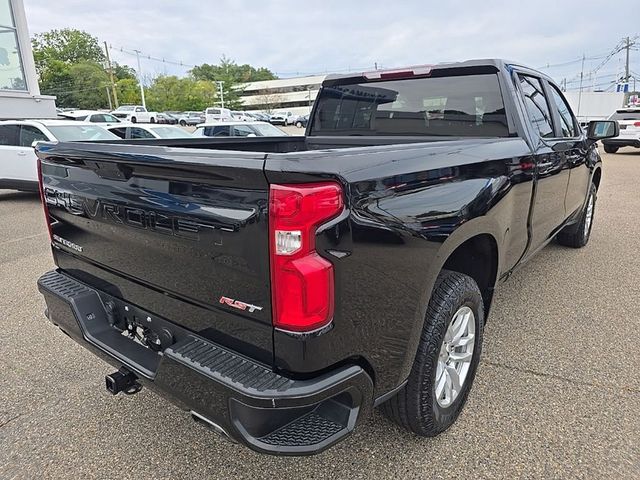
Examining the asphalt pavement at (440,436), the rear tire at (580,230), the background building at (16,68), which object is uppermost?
the background building at (16,68)

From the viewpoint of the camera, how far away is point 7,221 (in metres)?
7.66

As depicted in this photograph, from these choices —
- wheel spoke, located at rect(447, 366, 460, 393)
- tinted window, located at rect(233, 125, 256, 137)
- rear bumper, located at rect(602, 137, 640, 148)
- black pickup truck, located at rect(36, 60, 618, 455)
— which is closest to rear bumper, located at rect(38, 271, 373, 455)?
black pickup truck, located at rect(36, 60, 618, 455)

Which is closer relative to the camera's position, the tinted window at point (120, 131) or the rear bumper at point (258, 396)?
the rear bumper at point (258, 396)

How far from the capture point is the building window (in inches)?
546

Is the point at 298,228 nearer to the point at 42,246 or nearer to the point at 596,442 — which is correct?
the point at 596,442

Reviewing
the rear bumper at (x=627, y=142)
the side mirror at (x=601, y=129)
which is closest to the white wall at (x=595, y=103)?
the rear bumper at (x=627, y=142)

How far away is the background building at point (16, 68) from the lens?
13875 millimetres

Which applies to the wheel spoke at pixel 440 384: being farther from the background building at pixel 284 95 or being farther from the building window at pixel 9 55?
the background building at pixel 284 95

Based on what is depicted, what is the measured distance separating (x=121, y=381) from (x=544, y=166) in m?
2.88

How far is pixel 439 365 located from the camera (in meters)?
2.24

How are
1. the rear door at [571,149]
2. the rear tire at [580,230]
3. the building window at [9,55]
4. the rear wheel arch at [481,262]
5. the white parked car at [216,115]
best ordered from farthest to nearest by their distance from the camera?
1. the white parked car at [216,115]
2. the building window at [9,55]
3. the rear tire at [580,230]
4. the rear door at [571,149]
5. the rear wheel arch at [481,262]

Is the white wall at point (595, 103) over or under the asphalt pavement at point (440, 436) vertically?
over

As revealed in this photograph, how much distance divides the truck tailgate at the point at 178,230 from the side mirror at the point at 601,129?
4023 mm

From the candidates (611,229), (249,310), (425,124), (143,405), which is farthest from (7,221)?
(611,229)
